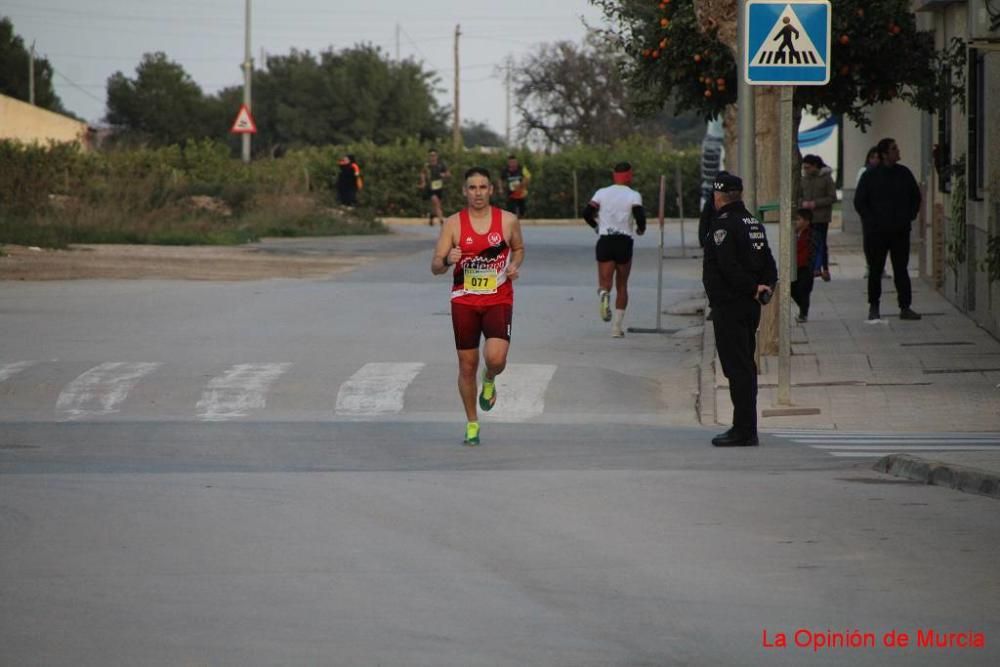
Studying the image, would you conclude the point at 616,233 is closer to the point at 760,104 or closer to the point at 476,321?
the point at 760,104

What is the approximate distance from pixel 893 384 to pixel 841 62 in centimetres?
635

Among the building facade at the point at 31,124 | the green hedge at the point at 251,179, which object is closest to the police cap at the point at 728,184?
the green hedge at the point at 251,179

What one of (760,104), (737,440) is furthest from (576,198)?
(737,440)

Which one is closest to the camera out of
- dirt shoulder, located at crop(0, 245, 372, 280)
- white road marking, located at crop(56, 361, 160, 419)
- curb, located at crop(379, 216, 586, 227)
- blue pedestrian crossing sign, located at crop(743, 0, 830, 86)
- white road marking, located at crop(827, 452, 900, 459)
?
white road marking, located at crop(827, 452, 900, 459)

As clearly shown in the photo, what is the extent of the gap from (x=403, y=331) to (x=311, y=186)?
3280 cm

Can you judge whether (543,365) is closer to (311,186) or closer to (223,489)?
(223,489)

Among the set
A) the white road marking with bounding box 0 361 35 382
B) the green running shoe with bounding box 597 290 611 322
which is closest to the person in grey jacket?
the green running shoe with bounding box 597 290 611 322

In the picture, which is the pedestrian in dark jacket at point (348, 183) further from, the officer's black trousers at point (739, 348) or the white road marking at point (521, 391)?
the officer's black trousers at point (739, 348)

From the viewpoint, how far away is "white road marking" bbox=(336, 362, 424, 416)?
49.1 feet

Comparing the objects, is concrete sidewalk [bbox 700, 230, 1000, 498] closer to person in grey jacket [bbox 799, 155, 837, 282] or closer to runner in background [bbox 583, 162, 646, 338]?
runner in background [bbox 583, 162, 646, 338]

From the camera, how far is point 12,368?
1691cm

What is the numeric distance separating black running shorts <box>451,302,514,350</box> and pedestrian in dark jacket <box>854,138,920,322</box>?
875cm

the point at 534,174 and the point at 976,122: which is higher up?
the point at 534,174

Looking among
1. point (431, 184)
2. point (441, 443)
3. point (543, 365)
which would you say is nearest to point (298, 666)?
point (441, 443)
